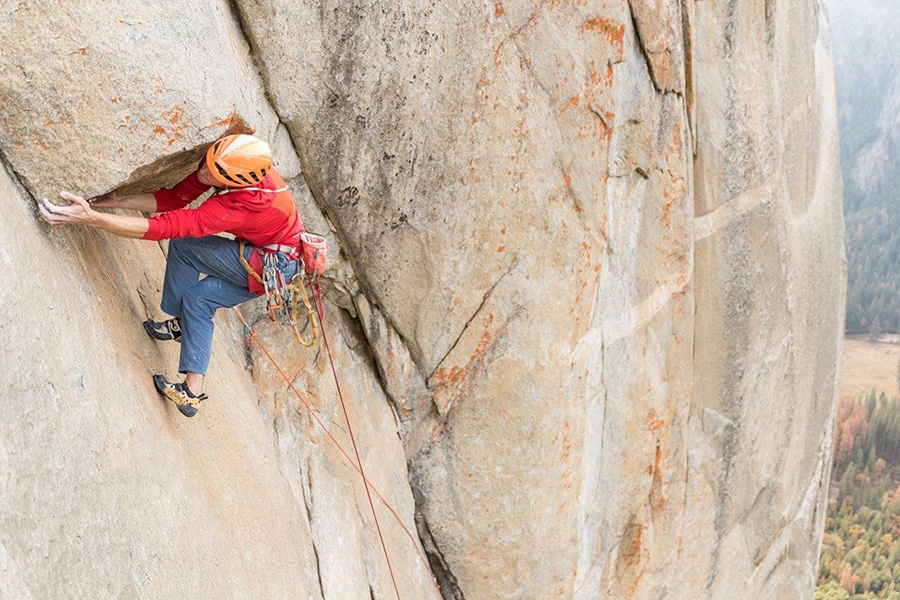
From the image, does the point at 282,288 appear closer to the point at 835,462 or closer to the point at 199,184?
the point at 199,184

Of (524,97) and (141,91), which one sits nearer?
(141,91)

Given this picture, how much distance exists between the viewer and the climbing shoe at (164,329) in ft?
16.9

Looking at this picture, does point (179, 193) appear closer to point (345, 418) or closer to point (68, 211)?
point (68, 211)

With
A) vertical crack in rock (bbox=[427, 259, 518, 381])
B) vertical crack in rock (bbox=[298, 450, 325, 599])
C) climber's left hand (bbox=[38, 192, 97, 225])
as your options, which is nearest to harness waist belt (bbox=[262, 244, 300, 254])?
climber's left hand (bbox=[38, 192, 97, 225])

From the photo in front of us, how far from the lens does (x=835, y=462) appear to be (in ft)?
178

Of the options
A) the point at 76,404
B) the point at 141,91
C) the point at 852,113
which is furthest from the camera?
the point at 852,113

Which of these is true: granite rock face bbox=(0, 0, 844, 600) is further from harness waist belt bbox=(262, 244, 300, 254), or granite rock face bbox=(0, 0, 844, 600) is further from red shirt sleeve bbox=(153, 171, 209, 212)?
harness waist belt bbox=(262, 244, 300, 254)

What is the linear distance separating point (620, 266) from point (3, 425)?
6.28m

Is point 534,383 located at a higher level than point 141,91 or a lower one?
lower

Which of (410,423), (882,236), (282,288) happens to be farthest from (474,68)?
(882,236)

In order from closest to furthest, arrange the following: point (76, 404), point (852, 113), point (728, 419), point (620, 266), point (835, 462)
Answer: point (76, 404), point (620, 266), point (728, 419), point (835, 462), point (852, 113)

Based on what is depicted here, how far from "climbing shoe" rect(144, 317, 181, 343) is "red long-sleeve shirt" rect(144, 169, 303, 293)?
1.63 ft

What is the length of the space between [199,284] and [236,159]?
2.90 ft

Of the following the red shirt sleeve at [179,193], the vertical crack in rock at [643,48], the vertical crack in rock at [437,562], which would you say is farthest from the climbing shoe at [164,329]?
the vertical crack in rock at [643,48]
